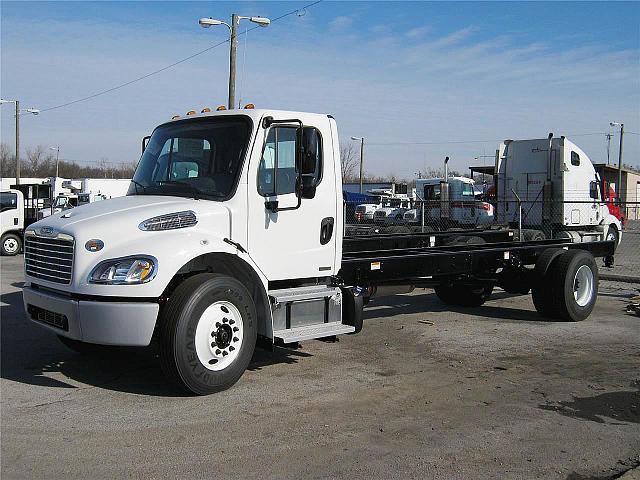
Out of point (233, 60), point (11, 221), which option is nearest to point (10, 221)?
point (11, 221)

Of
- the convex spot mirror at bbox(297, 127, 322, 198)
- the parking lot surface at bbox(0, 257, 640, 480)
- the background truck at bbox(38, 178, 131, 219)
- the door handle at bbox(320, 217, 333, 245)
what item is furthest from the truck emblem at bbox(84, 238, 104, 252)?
the background truck at bbox(38, 178, 131, 219)

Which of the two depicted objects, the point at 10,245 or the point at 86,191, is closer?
the point at 10,245

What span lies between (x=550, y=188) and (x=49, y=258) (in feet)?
54.9

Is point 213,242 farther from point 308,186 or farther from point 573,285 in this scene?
point 573,285

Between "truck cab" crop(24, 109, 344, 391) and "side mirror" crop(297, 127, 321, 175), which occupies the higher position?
"side mirror" crop(297, 127, 321, 175)

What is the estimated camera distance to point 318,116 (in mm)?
7254

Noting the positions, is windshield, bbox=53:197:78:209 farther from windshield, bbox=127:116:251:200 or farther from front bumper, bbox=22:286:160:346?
front bumper, bbox=22:286:160:346

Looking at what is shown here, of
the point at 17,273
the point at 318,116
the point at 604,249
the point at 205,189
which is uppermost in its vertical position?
the point at 318,116

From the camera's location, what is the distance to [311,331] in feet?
22.2

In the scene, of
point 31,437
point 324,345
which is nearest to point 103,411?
point 31,437

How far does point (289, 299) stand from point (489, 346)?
3262mm

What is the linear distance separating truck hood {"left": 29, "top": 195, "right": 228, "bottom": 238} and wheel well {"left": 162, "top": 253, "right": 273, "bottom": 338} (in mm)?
463

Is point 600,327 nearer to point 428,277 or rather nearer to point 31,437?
point 428,277

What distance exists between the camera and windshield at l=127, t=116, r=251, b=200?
6602 millimetres
